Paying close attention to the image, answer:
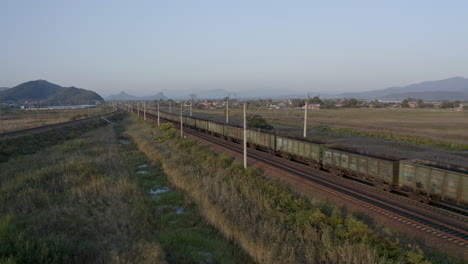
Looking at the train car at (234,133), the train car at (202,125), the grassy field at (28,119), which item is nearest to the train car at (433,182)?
the train car at (234,133)

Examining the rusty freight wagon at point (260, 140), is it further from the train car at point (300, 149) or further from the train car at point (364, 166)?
the train car at point (364, 166)

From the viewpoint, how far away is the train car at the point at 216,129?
152ft

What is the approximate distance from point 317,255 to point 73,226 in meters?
11.3

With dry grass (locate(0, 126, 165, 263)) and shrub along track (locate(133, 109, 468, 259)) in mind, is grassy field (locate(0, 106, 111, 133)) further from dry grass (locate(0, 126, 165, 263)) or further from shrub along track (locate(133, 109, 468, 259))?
shrub along track (locate(133, 109, 468, 259))

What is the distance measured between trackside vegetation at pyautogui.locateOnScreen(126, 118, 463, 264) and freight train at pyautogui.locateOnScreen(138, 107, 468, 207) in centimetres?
484

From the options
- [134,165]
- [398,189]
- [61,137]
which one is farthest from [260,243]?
[61,137]

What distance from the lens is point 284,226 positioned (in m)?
13.1

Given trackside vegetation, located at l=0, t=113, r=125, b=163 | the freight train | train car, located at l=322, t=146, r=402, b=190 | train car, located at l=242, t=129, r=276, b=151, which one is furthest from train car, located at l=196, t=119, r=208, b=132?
train car, located at l=322, t=146, r=402, b=190

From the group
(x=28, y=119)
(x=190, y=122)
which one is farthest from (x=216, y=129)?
(x=28, y=119)

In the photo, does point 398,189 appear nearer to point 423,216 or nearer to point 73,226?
point 423,216

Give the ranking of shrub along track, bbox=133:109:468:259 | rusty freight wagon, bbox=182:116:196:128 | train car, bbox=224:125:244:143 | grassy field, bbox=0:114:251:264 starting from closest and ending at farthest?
grassy field, bbox=0:114:251:264, shrub along track, bbox=133:109:468:259, train car, bbox=224:125:244:143, rusty freight wagon, bbox=182:116:196:128

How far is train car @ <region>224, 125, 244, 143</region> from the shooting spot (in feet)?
126

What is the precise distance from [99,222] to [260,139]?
72.2ft

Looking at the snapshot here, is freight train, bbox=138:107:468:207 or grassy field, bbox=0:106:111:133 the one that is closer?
freight train, bbox=138:107:468:207
